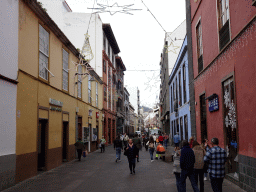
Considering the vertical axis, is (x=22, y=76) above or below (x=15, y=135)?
above

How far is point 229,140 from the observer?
10.2 m

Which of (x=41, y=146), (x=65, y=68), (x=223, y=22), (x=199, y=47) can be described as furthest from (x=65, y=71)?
(x=223, y=22)

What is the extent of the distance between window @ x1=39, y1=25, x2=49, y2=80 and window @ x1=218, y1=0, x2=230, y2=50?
316 inches

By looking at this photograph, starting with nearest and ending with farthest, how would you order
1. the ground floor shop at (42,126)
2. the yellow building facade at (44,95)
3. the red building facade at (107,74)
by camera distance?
the ground floor shop at (42,126) → the yellow building facade at (44,95) → the red building facade at (107,74)

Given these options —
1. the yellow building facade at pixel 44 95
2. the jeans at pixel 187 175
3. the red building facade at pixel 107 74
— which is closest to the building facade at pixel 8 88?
the yellow building facade at pixel 44 95

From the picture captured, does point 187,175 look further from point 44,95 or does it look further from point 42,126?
point 42,126

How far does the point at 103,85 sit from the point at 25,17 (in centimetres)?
2180

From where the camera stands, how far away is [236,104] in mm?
9031

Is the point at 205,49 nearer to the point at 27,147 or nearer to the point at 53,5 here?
the point at 27,147

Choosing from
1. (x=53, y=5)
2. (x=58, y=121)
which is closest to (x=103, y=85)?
(x=53, y=5)

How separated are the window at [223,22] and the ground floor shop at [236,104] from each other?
451 millimetres

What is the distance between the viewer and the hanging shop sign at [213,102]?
1141 centimetres

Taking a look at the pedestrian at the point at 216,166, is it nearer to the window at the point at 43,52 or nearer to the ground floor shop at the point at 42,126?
the ground floor shop at the point at 42,126

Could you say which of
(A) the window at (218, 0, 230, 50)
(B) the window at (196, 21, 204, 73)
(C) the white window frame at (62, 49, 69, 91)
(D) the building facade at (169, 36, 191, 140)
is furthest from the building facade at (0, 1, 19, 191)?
(D) the building facade at (169, 36, 191, 140)
